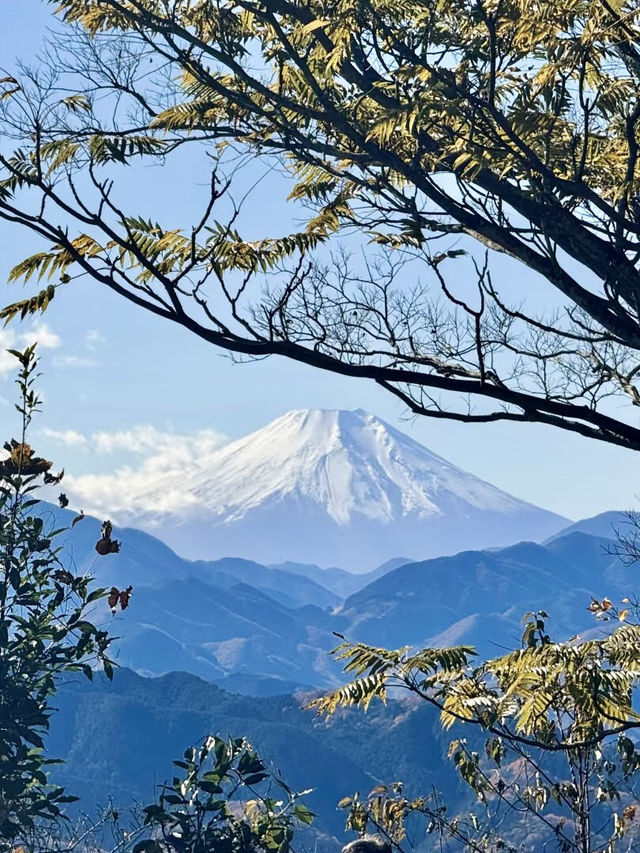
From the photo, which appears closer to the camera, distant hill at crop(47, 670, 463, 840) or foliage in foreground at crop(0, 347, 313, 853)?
foliage in foreground at crop(0, 347, 313, 853)

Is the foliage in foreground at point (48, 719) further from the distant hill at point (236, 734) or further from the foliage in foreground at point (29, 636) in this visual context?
the distant hill at point (236, 734)

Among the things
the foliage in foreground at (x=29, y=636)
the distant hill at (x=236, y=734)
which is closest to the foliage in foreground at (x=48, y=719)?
the foliage in foreground at (x=29, y=636)

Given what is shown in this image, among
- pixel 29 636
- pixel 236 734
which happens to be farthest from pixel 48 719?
pixel 236 734

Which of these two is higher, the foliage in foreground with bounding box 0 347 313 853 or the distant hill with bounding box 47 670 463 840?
the foliage in foreground with bounding box 0 347 313 853

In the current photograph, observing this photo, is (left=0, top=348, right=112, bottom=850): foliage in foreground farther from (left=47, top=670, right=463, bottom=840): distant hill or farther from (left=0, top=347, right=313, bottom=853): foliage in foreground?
(left=47, top=670, right=463, bottom=840): distant hill

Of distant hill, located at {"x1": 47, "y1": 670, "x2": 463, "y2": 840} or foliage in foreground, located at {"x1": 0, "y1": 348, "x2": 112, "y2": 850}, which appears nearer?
foliage in foreground, located at {"x1": 0, "y1": 348, "x2": 112, "y2": 850}

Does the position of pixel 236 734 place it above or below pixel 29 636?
below

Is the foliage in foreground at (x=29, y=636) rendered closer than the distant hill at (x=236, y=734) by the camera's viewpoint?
Yes

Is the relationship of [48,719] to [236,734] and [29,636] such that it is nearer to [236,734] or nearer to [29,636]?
[29,636]

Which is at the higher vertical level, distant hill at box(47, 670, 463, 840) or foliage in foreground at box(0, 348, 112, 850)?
foliage in foreground at box(0, 348, 112, 850)

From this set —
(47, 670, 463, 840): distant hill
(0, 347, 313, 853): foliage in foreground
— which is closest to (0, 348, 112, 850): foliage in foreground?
(0, 347, 313, 853): foliage in foreground

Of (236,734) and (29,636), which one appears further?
(236,734)

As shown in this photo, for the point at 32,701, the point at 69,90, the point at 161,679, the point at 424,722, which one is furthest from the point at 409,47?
the point at 161,679
